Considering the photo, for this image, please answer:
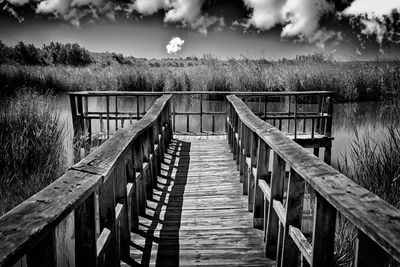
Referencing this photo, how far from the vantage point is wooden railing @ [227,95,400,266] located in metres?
1.36

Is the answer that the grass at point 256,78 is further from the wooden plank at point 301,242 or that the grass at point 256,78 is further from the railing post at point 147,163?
the wooden plank at point 301,242

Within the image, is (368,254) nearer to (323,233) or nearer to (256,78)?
(323,233)

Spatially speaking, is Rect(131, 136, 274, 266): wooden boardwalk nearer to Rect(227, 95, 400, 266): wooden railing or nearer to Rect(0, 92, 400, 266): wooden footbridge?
Rect(0, 92, 400, 266): wooden footbridge

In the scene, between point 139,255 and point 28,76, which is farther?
point 28,76

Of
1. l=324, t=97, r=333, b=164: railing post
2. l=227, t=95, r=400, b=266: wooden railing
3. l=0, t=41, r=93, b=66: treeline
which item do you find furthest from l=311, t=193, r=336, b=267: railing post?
l=0, t=41, r=93, b=66: treeline

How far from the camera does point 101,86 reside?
18.4 meters

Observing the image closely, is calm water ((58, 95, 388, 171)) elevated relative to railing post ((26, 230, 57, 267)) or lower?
lower

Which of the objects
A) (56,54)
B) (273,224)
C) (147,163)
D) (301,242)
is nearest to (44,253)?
(301,242)

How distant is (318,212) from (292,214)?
1.79 ft

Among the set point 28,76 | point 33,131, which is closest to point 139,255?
point 33,131

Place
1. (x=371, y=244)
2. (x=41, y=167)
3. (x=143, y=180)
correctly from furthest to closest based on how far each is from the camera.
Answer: (x=41, y=167), (x=143, y=180), (x=371, y=244)

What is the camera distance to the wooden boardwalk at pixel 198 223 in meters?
3.12

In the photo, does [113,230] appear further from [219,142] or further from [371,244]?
[219,142]

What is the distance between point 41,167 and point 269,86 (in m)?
10.6
